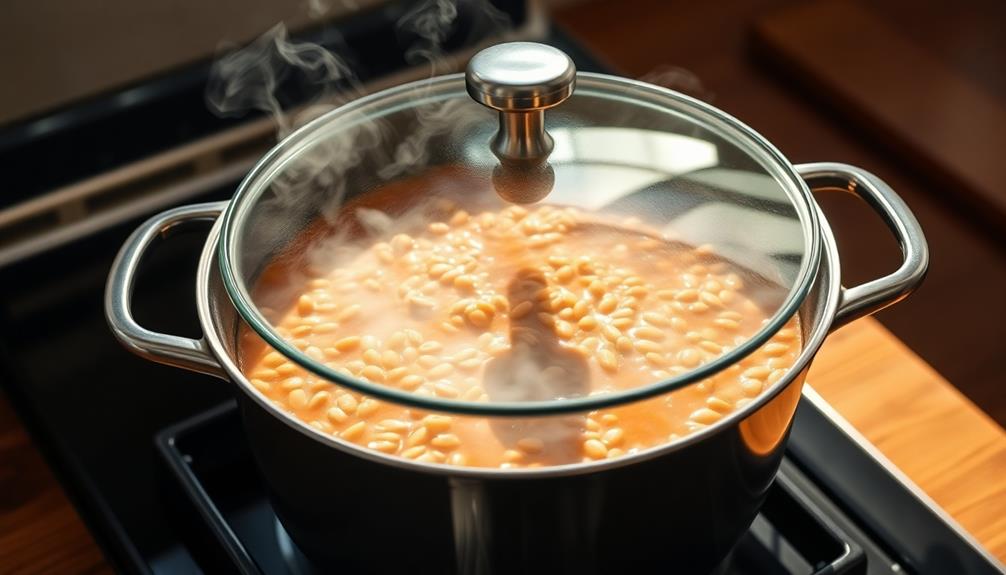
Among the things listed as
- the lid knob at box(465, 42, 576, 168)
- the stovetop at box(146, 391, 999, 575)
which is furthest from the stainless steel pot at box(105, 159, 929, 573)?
the lid knob at box(465, 42, 576, 168)

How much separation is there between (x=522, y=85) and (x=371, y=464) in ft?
0.92

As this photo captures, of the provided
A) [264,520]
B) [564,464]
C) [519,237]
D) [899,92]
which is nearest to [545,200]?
[519,237]

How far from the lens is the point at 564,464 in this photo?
795mm

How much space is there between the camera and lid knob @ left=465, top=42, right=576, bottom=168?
0.83 m

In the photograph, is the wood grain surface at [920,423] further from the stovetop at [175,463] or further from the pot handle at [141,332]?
the pot handle at [141,332]

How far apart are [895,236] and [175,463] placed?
0.65m

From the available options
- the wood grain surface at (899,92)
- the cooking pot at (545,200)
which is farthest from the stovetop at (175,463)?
the wood grain surface at (899,92)

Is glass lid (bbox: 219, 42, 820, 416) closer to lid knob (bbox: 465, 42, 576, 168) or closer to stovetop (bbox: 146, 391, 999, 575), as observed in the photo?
lid knob (bbox: 465, 42, 576, 168)

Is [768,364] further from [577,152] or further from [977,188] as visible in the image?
[977,188]

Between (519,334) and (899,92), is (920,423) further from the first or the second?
(899,92)

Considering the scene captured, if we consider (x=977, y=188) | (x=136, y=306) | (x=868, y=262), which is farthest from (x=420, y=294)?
(x=977, y=188)

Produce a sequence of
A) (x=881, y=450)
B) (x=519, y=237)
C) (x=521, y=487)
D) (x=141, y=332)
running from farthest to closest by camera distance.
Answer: (x=881, y=450) < (x=519, y=237) < (x=141, y=332) < (x=521, y=487)

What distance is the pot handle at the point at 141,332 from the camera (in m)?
0.86

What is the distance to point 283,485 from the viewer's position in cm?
86
